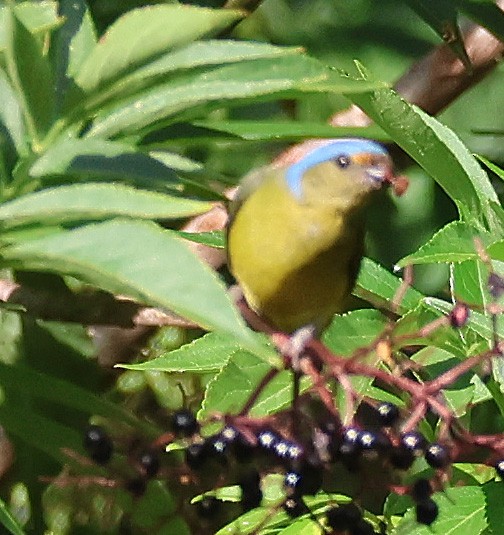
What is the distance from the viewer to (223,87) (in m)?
0.83

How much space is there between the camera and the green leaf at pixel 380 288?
3.77 feet

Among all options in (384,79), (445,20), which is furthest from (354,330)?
(384,79)

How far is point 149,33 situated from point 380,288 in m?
0.45

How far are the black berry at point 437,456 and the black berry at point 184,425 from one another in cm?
19

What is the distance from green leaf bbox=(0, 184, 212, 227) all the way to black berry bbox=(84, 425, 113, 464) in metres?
0.39

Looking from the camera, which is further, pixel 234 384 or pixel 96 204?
pixel 234 384

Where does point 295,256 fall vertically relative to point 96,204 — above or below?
below

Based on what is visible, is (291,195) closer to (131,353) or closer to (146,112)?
(131,353)

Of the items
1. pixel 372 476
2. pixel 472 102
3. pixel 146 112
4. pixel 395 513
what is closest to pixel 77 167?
pixel 146 112

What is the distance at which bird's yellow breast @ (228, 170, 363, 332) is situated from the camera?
4.32ft

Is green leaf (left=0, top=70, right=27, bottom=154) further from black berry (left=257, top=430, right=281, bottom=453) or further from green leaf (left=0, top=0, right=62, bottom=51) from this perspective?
black berry (left=257, top=430, right=281, bottom=453)

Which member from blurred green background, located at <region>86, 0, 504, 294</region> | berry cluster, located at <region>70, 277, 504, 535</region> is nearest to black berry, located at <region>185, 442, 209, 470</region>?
berry cluster, located at <region>70, 277, 504, 535</region>

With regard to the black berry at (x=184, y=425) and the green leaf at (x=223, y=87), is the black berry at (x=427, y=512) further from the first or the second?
the green leaf at (x=223, y=87)

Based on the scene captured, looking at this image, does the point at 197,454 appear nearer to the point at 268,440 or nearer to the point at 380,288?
the point at 268,440
